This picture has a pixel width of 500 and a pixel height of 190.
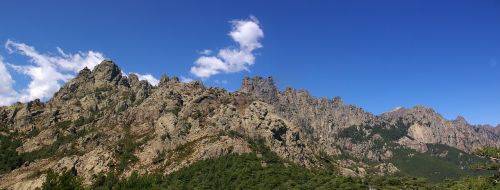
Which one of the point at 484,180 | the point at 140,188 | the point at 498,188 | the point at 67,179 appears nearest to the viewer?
the point at 67,179

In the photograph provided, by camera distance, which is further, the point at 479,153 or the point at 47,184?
the point at 479,153

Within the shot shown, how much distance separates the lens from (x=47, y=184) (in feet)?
334

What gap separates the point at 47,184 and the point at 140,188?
81.9 feet

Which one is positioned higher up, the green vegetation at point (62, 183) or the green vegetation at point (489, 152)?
the green vegetation at point (489, 152)

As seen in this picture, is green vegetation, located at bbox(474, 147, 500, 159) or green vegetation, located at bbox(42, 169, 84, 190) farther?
green vegetation, located at bbox(474, 147, 500, 159)

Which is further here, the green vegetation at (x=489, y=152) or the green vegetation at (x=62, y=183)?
the green vegetation at (x=489, y=152)

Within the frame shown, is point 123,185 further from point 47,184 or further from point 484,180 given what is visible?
point 484,180

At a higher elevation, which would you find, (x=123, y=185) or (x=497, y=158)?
(x=497, y=158)

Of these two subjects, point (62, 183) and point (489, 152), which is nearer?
point (62, 183)

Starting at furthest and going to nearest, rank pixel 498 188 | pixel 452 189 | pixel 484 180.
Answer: pixel 452 189
pixel 484 180
pixel 498 188

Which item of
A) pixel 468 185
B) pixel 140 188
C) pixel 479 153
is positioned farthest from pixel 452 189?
pixel 140 188

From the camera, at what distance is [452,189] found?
7746 inches

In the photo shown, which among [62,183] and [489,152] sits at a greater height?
[489,152]

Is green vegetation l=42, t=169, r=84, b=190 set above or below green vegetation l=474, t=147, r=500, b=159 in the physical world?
below
